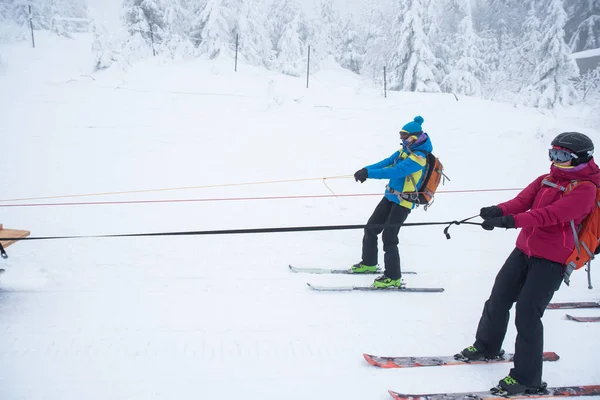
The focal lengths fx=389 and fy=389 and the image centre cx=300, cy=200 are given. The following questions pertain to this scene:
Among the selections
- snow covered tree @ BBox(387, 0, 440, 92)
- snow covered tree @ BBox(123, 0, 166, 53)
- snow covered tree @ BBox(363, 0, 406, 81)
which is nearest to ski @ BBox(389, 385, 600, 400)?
snow covered tree @ BBox(123, 0, 166, 53)

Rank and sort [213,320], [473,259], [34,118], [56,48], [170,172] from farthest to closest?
[56,48]
[34,118]
[170,172]
[473,259]
[213,320]

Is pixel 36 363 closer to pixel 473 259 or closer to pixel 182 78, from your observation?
pixel 473 259

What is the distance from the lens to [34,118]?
37.3 ft

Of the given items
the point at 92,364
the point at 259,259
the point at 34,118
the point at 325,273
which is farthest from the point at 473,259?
the point at 34,118

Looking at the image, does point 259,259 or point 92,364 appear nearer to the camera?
point 92,364

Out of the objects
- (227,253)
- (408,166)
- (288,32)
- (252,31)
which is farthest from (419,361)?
(288,32)

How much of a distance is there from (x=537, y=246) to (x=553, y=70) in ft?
88.3

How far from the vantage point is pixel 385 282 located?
4.95m

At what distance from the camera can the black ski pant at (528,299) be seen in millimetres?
2963

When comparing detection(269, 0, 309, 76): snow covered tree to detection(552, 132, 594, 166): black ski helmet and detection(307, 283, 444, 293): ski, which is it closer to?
detection(307, 283, 444, 293): ski

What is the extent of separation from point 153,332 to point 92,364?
1.98 feet

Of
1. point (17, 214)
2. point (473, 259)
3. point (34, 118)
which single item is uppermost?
point (34, 118)

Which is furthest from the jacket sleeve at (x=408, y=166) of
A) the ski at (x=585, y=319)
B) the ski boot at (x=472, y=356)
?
the ski at (x=585, y=319)

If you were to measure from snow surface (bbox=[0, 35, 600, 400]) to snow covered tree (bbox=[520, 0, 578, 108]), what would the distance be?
1074 centimetres
